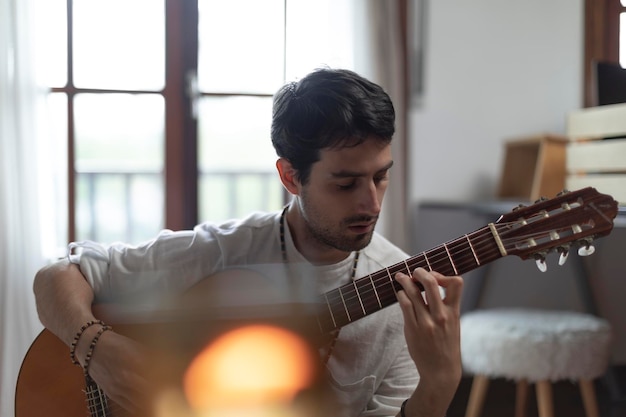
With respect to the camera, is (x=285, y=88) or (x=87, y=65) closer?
(x=285, y=88)

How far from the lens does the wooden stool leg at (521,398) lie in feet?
Result: 5.09

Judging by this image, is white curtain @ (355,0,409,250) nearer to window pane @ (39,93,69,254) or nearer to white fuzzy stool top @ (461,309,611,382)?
white fuzzy stool top @ (461,309,611,382)

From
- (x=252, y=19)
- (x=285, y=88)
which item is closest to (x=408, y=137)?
(x=252, y=19)

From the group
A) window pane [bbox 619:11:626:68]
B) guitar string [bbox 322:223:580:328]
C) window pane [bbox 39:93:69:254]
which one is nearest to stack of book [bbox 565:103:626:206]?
window pane [bbox 619:11:626:68]

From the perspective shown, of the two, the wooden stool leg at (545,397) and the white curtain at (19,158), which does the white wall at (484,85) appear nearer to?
the wooden stool leg at (545,397)

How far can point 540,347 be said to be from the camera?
142 centimetres

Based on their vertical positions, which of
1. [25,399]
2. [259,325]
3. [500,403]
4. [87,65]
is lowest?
[500,403]

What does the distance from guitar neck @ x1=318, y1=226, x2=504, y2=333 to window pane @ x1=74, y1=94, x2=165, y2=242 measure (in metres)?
0.98

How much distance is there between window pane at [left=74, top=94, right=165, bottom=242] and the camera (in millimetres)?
1642

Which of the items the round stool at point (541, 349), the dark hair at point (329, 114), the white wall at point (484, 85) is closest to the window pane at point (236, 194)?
the white wall at point (484, 85)

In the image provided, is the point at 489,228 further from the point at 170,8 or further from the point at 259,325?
the point at 170,8

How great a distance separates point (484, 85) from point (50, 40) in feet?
3.64

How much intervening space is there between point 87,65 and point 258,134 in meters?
0.42

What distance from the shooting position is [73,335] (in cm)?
83
